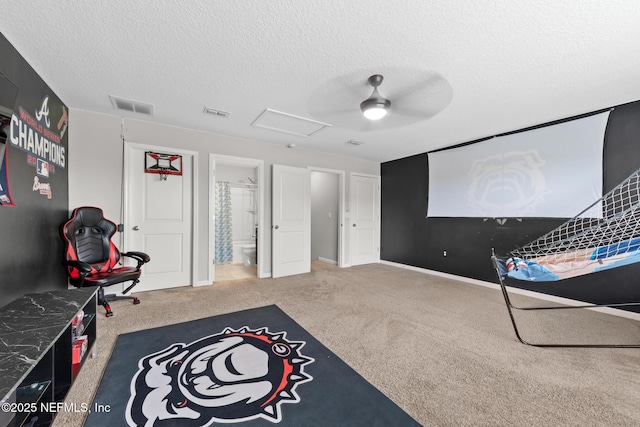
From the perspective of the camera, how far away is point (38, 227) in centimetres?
242

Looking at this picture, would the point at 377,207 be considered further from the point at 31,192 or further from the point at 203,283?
the point at 31,192

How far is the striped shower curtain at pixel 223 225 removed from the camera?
19.1 ft

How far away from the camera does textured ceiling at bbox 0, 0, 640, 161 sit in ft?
5.46

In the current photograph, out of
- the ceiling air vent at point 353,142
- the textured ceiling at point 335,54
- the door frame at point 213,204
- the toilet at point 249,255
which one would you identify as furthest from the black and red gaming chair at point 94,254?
the ceiling air vent at point 353,142

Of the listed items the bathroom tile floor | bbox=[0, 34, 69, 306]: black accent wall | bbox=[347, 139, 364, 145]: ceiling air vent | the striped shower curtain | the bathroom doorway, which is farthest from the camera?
the striped shower curtain

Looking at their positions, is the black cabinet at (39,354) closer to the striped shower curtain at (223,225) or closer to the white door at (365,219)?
the striped shower curtain at (223,225)

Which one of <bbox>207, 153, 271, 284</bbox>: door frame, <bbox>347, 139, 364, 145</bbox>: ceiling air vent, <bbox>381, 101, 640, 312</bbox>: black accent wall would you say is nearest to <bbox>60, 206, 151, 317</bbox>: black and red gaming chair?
<bbox>207, 153, 271, 284</bbox>: door frame

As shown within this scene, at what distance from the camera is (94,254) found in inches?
122

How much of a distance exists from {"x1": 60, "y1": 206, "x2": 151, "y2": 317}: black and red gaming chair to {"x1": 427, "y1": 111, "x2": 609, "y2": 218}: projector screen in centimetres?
487

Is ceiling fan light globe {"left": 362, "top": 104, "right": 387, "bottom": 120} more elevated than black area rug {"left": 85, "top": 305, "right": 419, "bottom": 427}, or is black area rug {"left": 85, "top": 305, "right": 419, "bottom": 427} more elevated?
ceiling fan light globe {"left": 362, "top": 104, "right": 387, "bottom": 120}

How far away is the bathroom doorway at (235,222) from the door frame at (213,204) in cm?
35

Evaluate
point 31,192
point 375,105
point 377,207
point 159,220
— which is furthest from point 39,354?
point 377,207

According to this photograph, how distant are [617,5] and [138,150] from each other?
16.0 feet

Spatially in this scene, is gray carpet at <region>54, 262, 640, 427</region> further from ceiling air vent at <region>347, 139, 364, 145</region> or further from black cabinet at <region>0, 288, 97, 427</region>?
ceiling air vent at <region>347, 139, 364, 145</region>
